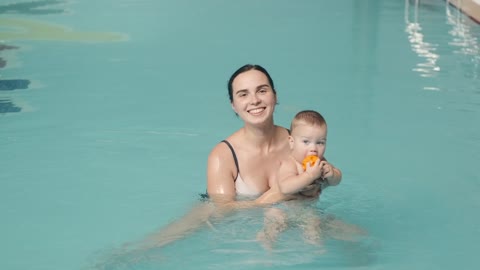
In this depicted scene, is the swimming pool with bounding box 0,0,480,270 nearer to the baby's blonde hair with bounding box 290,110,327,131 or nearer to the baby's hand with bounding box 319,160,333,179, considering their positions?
the baby's hand with bounding box 319,160,333,179

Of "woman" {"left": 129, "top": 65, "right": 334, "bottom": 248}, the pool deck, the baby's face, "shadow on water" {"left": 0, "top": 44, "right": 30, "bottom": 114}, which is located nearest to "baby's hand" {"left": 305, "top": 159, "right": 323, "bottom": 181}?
the baby's face

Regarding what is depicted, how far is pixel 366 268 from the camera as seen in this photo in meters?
4.14

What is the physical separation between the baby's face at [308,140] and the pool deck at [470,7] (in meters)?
8.43

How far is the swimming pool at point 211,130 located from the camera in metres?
4.45

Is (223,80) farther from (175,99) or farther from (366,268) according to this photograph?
(366,268)

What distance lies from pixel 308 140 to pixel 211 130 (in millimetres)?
2707

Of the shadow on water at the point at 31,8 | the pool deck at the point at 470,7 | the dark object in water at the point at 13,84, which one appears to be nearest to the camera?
the dark object in water at the point at 13,84

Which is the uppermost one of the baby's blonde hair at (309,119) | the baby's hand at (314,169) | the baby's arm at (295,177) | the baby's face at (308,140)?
the baby's blonde hair at (309,119)

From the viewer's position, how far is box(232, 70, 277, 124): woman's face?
4184 mm

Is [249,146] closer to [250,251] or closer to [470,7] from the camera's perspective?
[250,251]

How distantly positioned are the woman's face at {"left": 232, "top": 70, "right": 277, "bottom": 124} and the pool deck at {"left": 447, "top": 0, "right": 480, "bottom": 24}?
8323mm

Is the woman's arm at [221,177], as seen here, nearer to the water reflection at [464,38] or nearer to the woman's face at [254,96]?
the woman's face at [254,96]

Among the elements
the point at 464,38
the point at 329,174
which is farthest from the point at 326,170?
the point at 464,38

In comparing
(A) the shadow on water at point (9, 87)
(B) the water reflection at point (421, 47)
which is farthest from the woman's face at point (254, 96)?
(B) the water reflection at point (421, 47)
